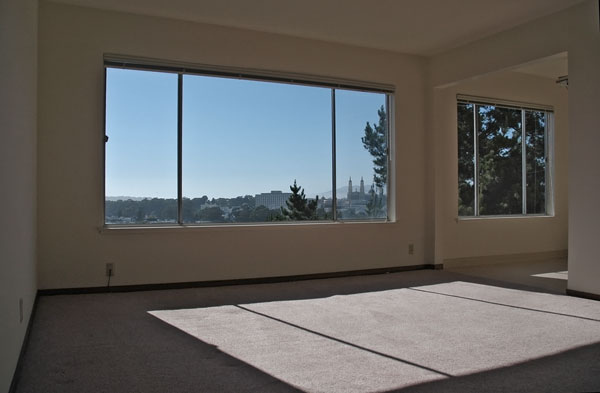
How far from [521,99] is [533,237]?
2.03m

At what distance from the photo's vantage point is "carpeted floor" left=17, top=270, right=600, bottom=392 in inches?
95.8

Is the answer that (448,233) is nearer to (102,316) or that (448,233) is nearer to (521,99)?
(521,99)

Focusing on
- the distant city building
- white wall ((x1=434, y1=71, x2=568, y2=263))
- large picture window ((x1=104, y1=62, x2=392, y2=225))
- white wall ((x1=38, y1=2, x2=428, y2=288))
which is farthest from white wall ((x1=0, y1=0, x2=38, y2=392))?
white wall ((x1=434, y1=71, x2=568, y2=263))

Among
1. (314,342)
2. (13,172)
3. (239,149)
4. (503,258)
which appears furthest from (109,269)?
(503,258)

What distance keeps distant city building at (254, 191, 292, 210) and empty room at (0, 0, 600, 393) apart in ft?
0.10

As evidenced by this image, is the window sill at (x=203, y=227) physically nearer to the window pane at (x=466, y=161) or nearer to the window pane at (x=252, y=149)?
the window pane at (x=252, y=149)

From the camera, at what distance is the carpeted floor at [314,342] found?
2.43 m

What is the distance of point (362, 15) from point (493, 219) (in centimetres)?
353

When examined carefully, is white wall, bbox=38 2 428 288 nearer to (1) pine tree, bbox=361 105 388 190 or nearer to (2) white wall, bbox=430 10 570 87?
(1) pine tree, bbox=361 105 388 190

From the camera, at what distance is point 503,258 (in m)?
6.79

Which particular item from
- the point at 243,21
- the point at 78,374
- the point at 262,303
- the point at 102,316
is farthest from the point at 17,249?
the point at 243,21

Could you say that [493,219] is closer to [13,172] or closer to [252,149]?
[252,149]

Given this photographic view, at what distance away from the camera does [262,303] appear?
4250 millimetres

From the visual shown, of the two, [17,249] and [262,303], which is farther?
[262,303]
